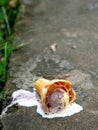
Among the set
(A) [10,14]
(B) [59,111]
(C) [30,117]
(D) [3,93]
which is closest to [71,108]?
(B) [59,111]

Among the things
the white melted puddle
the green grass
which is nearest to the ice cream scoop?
the white melted puddle

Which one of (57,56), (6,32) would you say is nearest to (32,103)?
(57,56)

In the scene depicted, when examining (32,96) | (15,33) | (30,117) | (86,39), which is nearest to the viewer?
(30,117)

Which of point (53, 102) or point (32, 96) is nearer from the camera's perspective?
point (53, 102)

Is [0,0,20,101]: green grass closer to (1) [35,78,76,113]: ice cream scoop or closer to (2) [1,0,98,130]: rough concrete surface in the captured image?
(2) [1,0,98,130]: rough concrete surface

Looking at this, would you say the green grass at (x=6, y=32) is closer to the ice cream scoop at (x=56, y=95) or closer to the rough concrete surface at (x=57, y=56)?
the rough concrete surface at (x=57, y=56)

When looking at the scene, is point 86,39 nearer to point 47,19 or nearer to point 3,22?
point 47,19
